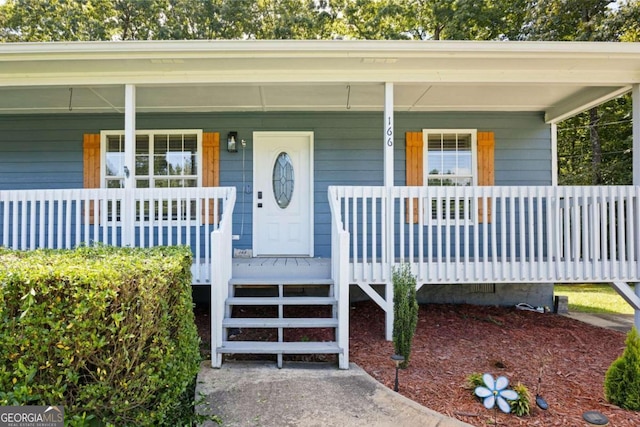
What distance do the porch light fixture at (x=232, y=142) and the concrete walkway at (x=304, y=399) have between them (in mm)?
3431

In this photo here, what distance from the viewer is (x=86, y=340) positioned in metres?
2.02

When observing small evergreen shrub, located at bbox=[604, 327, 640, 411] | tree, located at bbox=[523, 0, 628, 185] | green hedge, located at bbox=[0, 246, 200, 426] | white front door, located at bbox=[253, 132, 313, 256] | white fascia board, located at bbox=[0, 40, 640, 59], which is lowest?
small evergreen shrub, located at bbox=[604, 327, 640, 411]

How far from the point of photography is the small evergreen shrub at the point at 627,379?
273 centimetres

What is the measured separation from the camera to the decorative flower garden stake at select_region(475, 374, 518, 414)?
2479 millimetres

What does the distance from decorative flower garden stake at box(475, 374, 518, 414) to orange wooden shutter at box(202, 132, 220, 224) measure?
454cm

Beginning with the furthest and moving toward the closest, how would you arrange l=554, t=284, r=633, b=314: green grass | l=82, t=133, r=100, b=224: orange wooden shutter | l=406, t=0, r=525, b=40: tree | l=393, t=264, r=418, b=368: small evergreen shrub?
l=406, t=0, r=525, b=40: tree < l=554, t=284, r=633, b=314: green grass < l=82, t=133, r=100, b=224: orange wooden shutter < l=393, t=264, r=418, b=368: small evergreen shrub

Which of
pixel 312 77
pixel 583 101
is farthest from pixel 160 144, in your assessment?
pixel 583 101

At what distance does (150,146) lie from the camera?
5.96 meters

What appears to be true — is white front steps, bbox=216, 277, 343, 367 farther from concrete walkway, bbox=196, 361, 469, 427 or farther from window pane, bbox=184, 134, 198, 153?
window pane, bbox=184, 134, 198, 153

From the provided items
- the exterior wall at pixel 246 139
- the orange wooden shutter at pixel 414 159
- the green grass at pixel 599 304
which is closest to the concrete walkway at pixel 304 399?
the exterior wall at pixel 246 139

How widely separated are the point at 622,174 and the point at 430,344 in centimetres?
1173

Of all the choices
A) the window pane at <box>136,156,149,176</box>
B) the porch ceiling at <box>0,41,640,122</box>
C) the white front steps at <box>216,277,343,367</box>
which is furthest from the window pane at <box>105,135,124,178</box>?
the white front steps at <box>216,277,343,367</box>

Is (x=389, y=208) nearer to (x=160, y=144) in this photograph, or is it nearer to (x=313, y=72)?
(x=313, y=72)

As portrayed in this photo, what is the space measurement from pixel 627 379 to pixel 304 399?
2.31m
